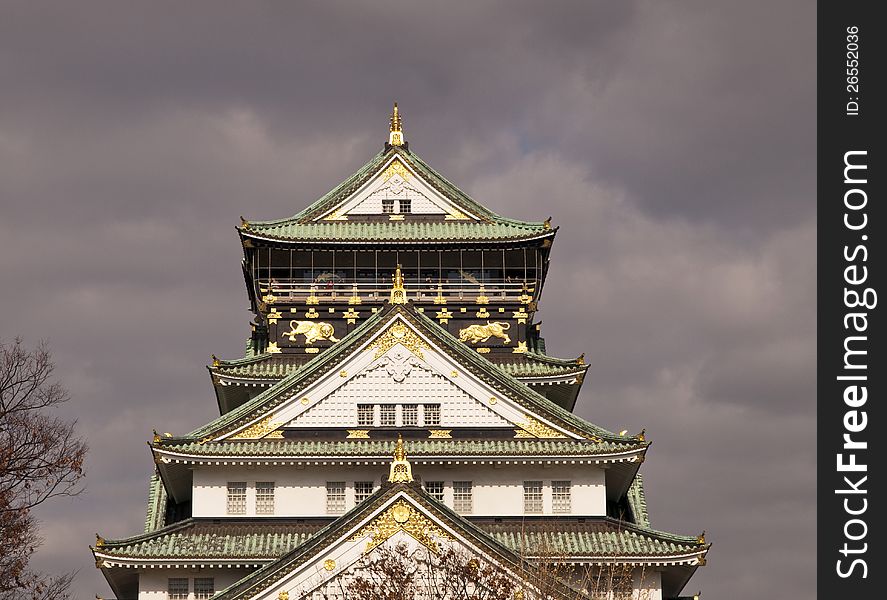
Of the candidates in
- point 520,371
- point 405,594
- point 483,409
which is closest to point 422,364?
point 483,409

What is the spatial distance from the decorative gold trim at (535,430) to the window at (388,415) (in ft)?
15.1

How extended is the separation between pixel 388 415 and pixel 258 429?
4.83 m

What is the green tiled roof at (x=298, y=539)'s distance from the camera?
181 ft

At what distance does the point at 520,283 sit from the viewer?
2724 inches

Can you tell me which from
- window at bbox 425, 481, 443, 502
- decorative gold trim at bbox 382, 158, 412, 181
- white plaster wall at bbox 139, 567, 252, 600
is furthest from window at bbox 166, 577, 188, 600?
decorative gold trim at bbox 382, 158, 412, 181

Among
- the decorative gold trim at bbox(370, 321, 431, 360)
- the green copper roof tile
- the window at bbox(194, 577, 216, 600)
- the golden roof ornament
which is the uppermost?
the decorative gold trim at bbox(370, 321, 431, 360)

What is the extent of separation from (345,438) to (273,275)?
1317cm

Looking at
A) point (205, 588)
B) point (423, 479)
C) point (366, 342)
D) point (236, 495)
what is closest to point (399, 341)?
point (366, 342)

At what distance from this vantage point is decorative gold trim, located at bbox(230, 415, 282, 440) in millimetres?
57938

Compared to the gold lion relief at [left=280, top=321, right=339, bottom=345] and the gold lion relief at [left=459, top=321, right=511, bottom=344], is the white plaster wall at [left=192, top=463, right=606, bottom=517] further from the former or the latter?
the gold lion relief at [left=280, top=321, right=339, bottom=345]

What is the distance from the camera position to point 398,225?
233ft

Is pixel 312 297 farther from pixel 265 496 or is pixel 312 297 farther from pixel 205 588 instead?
pixel 205 588

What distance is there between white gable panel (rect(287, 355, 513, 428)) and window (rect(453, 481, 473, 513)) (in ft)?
7.20

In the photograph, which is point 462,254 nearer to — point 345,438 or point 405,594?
point 345,438
